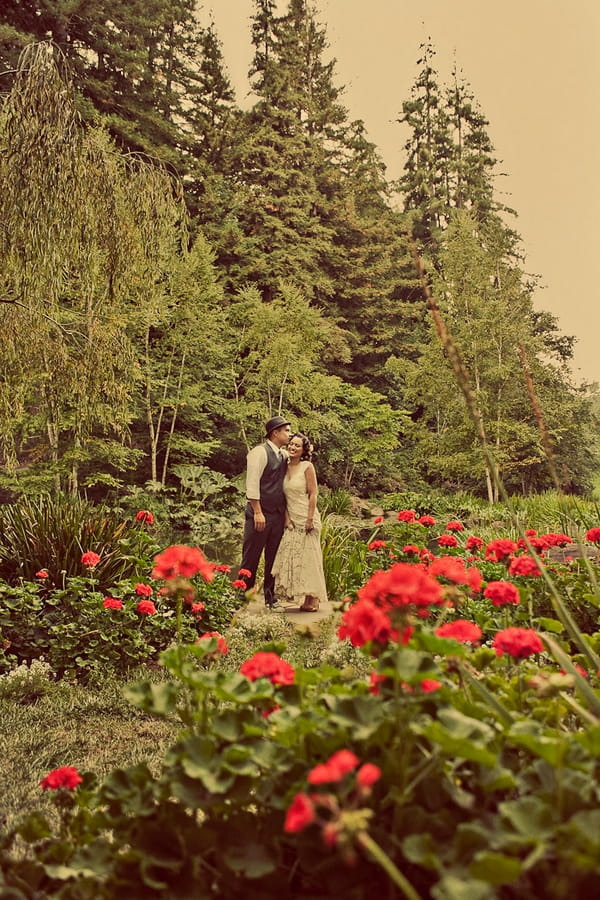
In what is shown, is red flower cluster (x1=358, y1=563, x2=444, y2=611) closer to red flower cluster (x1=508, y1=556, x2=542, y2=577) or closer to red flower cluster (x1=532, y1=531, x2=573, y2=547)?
red flower cluster (x1=508, y1=556, x2=542, y2=577)

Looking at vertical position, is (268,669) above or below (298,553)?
above

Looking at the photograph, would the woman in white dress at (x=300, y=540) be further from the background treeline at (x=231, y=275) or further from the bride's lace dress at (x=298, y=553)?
the background treeline at (x=231, y=275)

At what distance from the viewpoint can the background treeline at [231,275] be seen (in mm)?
4930

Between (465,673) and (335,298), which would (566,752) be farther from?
(335,298)

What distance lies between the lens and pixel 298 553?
5.82 m

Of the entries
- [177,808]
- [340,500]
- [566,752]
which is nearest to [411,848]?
[566,752]

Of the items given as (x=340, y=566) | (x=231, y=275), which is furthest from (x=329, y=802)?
(x=231, y=275)

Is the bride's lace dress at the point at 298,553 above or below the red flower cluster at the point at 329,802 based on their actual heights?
below

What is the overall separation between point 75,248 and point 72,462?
4805 millimetres

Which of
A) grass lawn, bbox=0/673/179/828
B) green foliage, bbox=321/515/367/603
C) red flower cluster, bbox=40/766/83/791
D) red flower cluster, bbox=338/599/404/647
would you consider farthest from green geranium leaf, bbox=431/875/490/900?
green foliage, bbox=321/515/367/603

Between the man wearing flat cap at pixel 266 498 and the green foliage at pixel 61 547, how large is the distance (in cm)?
95

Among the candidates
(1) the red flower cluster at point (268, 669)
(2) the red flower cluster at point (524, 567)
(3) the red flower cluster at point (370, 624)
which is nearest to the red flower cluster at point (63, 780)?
(1) the red flower cluster at point (268, 669)

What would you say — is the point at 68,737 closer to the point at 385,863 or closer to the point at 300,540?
the point at 385,863

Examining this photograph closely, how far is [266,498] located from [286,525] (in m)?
0.43
